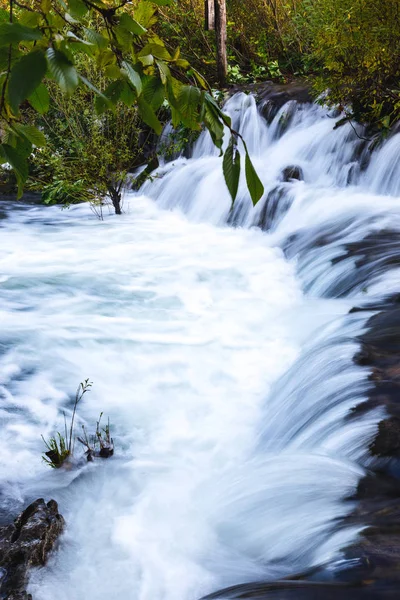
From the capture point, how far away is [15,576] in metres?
2.58

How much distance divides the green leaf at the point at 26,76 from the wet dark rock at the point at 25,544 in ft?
6.99

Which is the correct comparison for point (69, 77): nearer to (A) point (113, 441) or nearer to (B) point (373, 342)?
(A) point (113, 441)

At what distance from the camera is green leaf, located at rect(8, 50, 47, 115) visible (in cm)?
78

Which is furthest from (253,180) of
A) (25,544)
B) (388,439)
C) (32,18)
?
(388,439)

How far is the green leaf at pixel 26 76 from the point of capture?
30.5 inches

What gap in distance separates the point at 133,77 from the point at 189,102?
0.32 feet

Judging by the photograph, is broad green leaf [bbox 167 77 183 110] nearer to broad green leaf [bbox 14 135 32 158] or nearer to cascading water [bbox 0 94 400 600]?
broad green leaf [bbox 14 135 32 158]

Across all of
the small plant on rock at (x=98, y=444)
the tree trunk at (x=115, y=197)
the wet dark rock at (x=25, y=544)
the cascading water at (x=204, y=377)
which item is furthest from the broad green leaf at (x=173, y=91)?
the tree trunk at (x=115, y=197)

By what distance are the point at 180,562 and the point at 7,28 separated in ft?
8.13

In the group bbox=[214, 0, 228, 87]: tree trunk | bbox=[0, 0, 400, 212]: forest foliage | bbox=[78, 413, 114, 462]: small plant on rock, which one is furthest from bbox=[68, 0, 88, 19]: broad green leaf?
bbox=[214, 0, 228, 87]: tree trunk

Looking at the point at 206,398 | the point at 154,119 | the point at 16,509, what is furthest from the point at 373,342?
the point at 154,119

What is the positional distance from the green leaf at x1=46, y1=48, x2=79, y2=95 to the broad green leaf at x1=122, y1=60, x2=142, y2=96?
12 centimetres

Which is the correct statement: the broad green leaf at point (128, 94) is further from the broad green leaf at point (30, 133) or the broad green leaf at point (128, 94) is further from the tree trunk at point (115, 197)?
the tree trunk at point (115, 197)

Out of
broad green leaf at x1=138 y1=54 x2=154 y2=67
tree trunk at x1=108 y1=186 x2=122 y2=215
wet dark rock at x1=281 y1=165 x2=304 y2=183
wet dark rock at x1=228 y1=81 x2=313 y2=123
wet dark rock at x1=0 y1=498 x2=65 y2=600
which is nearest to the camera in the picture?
broad green leaf at x1=138 y1=54 x2=154 y2=67
